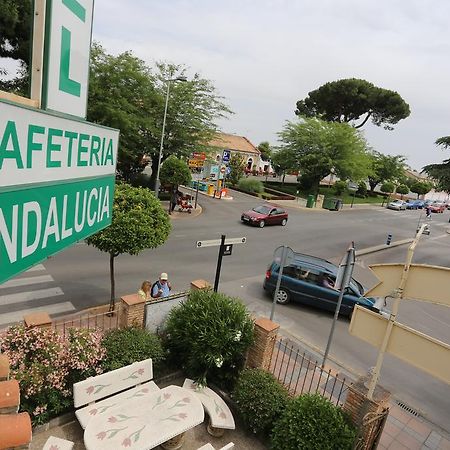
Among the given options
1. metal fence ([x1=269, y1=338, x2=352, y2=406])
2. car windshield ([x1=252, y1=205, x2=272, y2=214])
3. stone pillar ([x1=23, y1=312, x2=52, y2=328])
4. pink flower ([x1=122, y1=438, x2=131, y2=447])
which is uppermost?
stone pillar ([x1=23, y1=312, x2=52, y2=328])

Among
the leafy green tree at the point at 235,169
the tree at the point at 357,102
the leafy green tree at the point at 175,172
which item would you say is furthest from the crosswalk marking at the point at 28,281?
the tree at the point at 357,102

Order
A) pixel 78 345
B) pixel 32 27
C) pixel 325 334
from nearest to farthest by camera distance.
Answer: pixel 32 27, pixel 78 345, pixel 325 334

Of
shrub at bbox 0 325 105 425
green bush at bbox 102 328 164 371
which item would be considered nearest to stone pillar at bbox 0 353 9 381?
shrub at bbox 0 325 105 425

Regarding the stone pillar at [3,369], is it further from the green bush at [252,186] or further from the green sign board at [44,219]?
the green bush at [252,186]

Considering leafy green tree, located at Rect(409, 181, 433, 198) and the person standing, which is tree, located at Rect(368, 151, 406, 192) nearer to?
leafy green tree, located at Rect(409, 181, 433, 198)

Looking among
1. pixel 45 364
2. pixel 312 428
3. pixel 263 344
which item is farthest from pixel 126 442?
pixel 263 344

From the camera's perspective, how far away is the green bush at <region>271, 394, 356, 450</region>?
17.0ft

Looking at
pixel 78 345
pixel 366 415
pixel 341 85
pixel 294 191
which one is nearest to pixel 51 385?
pixel 78 345

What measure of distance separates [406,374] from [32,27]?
10.0m

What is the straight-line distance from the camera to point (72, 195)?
1835 millimetres

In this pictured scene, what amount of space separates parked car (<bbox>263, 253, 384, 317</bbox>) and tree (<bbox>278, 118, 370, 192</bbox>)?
26968 millimetres

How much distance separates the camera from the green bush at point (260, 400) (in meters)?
5.91

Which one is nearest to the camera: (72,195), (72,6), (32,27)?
(32,27)

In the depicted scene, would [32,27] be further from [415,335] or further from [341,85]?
[341,85]
